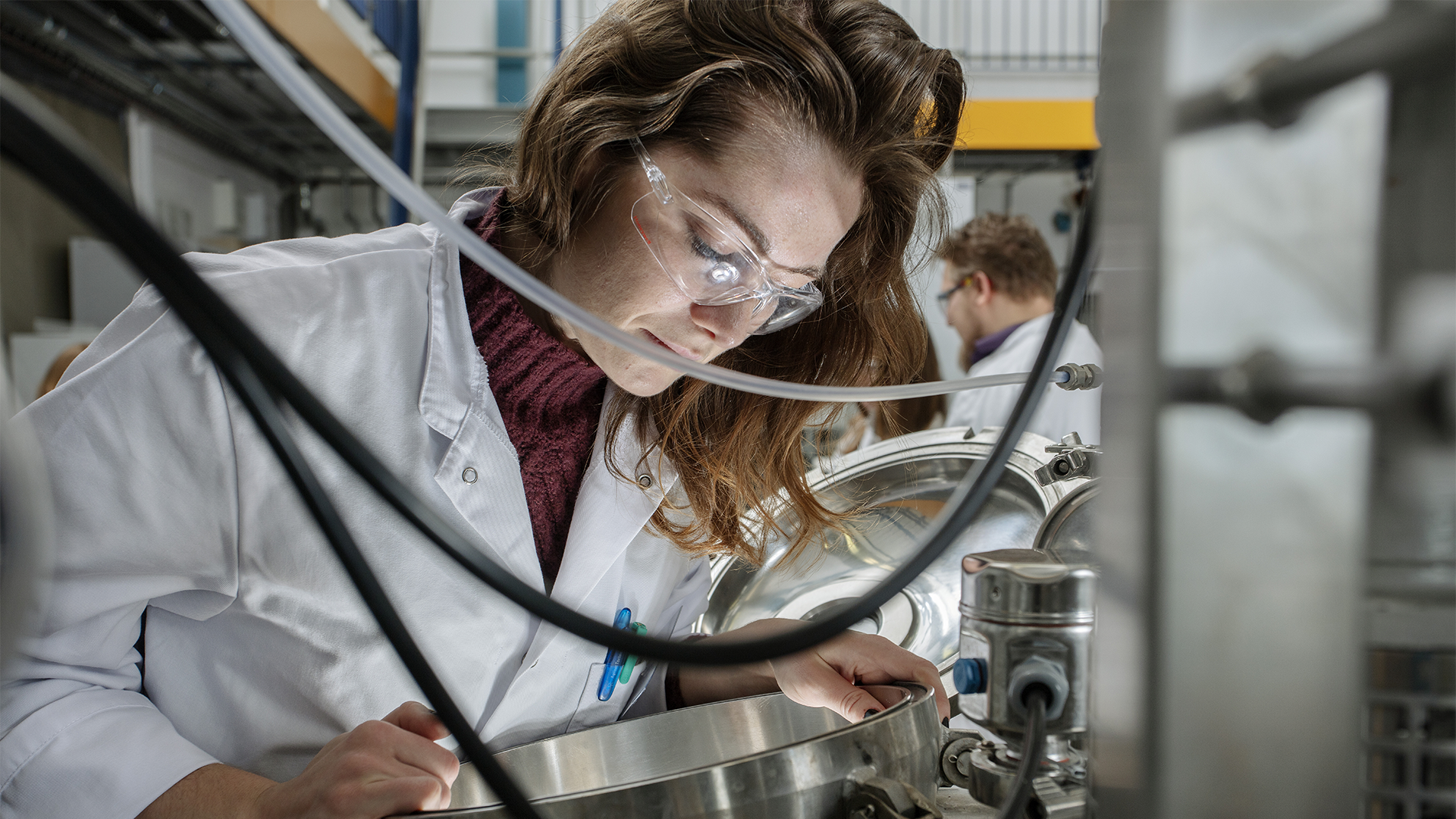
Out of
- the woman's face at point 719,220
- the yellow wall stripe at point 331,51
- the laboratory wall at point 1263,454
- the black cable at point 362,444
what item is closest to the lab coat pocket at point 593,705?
the woman's face at point 719,220

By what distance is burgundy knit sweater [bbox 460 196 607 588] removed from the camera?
31.3 inches

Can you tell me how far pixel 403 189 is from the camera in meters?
0.37

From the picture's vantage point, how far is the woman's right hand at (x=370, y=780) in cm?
41

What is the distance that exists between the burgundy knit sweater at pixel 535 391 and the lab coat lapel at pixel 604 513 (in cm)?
2

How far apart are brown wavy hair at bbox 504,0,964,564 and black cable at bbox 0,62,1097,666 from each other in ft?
1.47

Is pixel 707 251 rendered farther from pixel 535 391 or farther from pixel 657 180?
pixel 535 391

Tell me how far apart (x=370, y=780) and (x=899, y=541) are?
573mm

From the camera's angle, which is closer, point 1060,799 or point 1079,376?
point 1060,799

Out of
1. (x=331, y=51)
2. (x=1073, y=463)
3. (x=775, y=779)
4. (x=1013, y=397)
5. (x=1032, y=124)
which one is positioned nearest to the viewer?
(x=775, y=779)

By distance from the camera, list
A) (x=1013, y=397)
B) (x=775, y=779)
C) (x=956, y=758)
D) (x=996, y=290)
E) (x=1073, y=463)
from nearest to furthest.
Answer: (x=775, y=779), (x=956, y=758), (x=1073, y=463), (x=1013, y=397), (x=996, y=290)

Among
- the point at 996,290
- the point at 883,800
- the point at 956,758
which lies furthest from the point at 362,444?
the point at 996,290

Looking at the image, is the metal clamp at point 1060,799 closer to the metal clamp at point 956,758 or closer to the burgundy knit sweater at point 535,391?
the metal clamp at point 956,758

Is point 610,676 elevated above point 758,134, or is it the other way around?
point 758,134

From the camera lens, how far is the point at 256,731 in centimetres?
66
